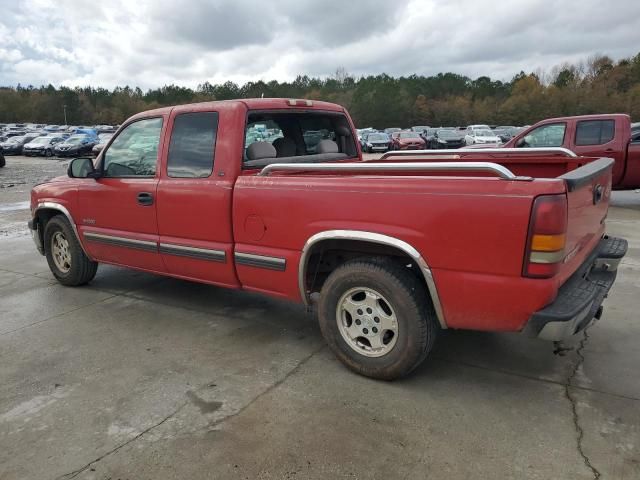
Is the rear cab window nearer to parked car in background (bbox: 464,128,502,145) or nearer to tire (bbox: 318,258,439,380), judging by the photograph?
tire (bbox: 318,258,439,380)

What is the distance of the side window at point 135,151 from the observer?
4523 mm

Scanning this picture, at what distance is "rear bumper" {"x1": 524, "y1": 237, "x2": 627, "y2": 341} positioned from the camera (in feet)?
8.88

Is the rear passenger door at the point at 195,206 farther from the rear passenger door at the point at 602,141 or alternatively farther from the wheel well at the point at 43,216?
the rear passenger door at the point at 602,141

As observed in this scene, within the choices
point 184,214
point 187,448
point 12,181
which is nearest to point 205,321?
point 184,214

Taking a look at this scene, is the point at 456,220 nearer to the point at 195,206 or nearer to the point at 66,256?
the point at 195,206

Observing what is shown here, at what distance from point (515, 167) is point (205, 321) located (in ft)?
10.1

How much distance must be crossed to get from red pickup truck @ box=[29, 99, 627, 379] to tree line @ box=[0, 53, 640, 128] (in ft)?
167

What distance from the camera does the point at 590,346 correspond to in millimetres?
3838

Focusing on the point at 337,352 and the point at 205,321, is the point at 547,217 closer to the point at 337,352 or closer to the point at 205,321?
the point at 337,352

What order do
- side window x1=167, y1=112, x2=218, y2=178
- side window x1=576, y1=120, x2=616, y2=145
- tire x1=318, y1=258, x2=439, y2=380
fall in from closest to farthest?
tire x1=318, y1=258, x2=439, y2=380, side window x1=167, y1=112, x2=218, y2=178, side window x1=576, y1=120, x2=616, y2=145

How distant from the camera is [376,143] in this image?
3123cm

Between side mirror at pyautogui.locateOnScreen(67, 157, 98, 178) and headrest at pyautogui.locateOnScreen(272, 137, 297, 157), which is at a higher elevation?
headrest at pyautogui.locateOnScreen(272, 137, 297, 157)

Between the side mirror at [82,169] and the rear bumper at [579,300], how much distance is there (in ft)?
13.4

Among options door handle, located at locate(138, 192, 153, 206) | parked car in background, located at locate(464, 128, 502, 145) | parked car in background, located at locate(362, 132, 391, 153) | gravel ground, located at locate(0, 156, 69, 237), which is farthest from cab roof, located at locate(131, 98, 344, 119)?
parked car in background, located at locate(362, 132, 391, 153)
